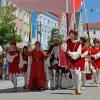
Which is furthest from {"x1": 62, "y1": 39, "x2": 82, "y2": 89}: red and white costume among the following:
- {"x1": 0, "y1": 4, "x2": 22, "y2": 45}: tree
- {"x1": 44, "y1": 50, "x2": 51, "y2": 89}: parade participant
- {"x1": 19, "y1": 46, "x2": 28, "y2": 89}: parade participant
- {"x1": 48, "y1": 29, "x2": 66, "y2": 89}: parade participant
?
{"x1": 0, "y1": 4, "x2": 22, "y2": 45}: tree

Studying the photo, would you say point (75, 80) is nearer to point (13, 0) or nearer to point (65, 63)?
point (65, 63)

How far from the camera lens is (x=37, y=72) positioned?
46.3 feet

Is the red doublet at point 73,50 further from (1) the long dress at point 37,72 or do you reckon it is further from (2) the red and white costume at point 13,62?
(2) the red and white costume at point 13,62

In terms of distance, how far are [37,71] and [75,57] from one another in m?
2.35

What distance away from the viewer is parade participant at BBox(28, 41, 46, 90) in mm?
13984

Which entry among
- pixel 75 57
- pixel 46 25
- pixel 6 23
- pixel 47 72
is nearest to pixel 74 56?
pixel 75 57

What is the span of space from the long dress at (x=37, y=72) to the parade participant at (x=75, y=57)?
76.6 inches

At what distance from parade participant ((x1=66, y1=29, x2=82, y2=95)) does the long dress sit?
1946 mm

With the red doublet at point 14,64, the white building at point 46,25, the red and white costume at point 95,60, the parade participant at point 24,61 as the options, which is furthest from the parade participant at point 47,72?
the white building at point 46,25

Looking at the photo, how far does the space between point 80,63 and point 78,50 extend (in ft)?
1.20

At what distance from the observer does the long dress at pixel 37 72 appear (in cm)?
1402

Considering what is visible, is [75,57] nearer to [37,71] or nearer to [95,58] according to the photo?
[37,71]

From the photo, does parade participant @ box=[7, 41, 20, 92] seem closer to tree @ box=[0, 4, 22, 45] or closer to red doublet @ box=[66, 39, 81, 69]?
red doublet @ box=[66, 39, 81, 69]

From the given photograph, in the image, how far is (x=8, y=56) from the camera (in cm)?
1395
